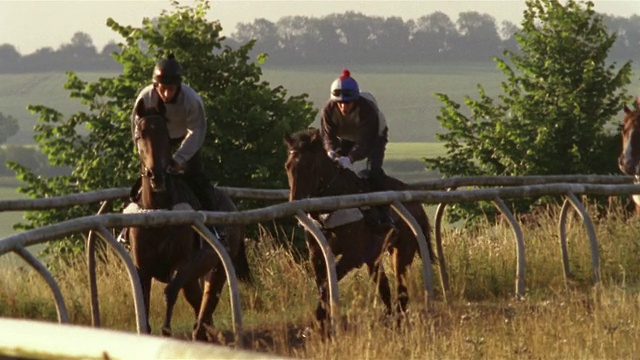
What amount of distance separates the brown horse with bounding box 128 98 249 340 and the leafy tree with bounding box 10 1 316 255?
1878cm

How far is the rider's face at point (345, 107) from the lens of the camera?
49.6 ft

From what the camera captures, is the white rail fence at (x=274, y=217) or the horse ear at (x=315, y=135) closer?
the white rail fence at (x=274, y=217)

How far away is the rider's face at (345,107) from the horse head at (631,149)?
6.06m

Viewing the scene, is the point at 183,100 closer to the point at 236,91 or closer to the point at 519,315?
the point at 519,315

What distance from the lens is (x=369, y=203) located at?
549 inches

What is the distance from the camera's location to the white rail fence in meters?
10.8

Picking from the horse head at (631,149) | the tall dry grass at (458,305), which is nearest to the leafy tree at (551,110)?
the horse head at (631,149)

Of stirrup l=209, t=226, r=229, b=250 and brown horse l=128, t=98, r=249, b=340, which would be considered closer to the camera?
brown horse l=128, t=98, r=249, b=340

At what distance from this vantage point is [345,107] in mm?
15133

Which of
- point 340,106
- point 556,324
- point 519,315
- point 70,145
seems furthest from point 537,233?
point 70,145

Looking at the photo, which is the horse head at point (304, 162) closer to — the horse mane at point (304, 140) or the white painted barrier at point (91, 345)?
the horse mane at point (304, 140)

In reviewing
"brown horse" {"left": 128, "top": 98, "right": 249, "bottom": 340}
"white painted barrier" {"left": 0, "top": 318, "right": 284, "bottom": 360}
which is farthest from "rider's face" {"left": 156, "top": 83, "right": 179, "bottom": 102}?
"white painted barrier" {"left": 0, "top": 318, "right": 284, "bottom": 360}

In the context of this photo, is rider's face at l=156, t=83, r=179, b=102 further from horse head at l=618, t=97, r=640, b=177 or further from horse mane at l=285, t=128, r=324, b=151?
horse head at l=618, t=97, r=640, b=177

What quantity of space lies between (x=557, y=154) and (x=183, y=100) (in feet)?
96.9
